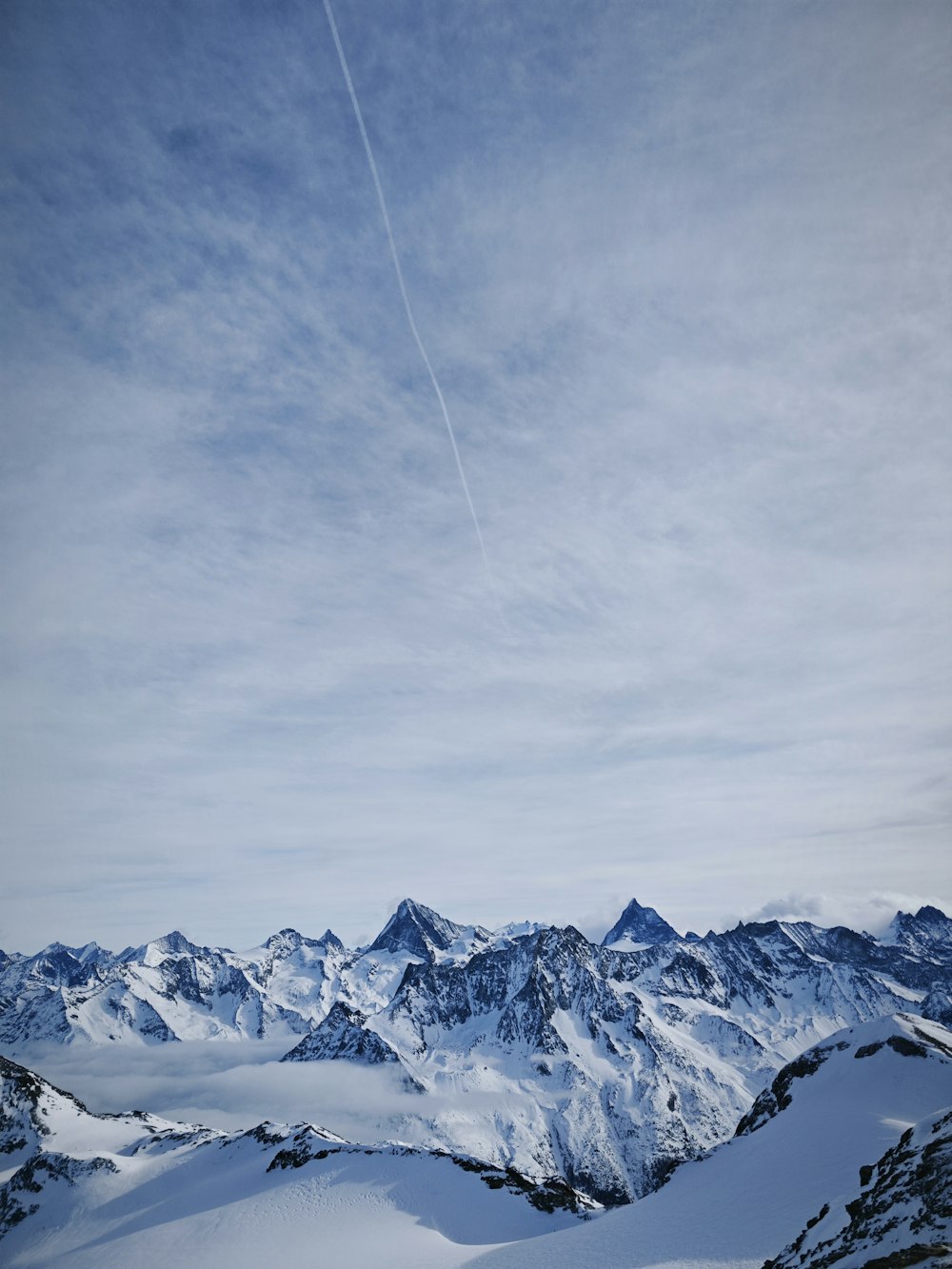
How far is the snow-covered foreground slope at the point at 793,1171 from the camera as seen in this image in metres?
40.2

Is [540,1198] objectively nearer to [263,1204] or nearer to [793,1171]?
[793,1171]

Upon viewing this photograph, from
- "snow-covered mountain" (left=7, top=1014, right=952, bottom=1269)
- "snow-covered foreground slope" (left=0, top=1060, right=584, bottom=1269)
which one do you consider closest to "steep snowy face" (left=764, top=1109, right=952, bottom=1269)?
"snow-covered mountain" (left=7, top=1014, right=952, bottom=1269)

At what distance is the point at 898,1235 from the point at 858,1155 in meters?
46.0

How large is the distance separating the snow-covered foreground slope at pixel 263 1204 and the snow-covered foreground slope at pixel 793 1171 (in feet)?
57.6

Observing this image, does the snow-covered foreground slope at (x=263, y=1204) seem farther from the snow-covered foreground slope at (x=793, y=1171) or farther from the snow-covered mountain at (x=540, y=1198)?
the snow-covered foreground slope at (x=793, y=1171)

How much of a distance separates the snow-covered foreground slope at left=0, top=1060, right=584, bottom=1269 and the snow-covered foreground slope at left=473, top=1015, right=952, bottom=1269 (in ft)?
57.6

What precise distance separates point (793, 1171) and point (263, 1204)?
217ft

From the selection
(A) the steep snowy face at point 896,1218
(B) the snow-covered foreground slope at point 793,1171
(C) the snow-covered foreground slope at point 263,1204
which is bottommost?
(C) the snow-covered foreground slope at point 263,1204

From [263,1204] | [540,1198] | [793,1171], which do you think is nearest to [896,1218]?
[793,1171]

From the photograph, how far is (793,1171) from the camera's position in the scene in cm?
5594

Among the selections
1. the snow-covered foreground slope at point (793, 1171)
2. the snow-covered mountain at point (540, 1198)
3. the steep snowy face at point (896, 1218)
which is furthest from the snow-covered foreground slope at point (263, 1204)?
the steep snowy face at point (896, 1218)

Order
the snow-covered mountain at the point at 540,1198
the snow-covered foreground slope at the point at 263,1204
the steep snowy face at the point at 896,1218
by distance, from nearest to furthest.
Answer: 1. the steep snowy face at the point at 896,1218
2. the snow-covered mountain at the point at 540,1198
3. the snow-covered foreground slope at the point at 263,1204

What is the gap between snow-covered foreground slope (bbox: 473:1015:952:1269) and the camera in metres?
40.2

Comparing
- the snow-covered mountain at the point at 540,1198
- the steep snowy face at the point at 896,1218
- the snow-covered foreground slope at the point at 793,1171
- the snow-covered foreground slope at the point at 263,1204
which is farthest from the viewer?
the snow-covered foreground slope at the point at 263,1204
